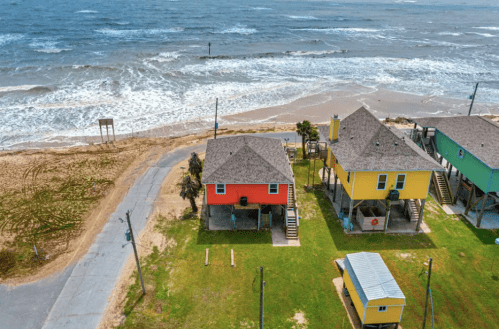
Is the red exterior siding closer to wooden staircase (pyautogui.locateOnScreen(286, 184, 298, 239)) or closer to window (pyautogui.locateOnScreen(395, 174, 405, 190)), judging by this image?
wooden staircase (pyautogui.locateOnScreen(286, 184, 298, 239))

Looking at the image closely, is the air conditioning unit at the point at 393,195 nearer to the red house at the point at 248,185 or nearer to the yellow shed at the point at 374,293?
the yellow shed at the point at 374,293

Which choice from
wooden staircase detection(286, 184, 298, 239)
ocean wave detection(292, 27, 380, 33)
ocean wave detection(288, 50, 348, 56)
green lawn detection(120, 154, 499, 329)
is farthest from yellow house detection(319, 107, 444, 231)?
ocean wave detection(292, 27, 380, 33)

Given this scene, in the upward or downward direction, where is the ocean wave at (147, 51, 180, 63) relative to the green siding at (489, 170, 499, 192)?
upward

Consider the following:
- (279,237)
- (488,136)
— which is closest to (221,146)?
(279,237)

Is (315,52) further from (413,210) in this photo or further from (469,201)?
(413,210)

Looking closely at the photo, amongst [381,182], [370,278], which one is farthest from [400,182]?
[370,278]

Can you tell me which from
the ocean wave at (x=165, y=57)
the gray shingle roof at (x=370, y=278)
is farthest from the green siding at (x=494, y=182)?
the ocean wave at (x=165, y=57)

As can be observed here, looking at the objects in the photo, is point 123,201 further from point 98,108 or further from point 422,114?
point 422,114
